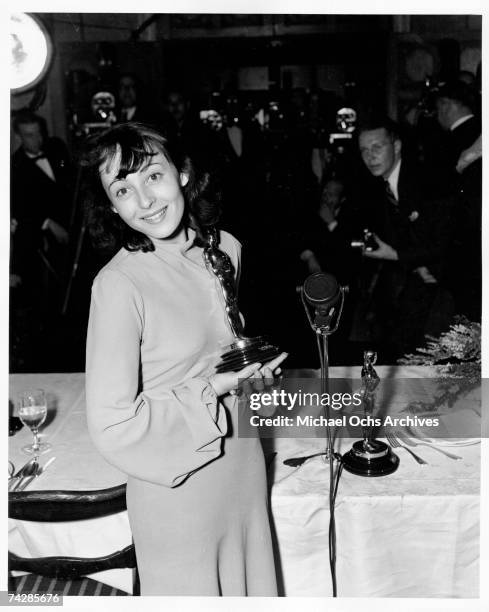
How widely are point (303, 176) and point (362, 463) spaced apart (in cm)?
294

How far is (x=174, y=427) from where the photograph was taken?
2.88ft

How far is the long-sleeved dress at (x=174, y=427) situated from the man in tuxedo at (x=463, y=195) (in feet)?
5.09

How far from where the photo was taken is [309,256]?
3254 mm

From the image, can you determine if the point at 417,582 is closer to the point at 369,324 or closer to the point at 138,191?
the point at 138,191

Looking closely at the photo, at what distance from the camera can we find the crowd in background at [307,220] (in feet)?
7.98

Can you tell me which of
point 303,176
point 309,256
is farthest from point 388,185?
point 303,176

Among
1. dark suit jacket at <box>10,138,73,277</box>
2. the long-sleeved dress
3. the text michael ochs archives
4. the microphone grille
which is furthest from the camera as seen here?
dark suit jacket at <box>10,138,73,277</box>

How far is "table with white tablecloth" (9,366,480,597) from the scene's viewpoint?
3.46 feet

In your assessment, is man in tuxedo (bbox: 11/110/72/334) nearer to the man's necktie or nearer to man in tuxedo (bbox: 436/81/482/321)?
the man's necktie

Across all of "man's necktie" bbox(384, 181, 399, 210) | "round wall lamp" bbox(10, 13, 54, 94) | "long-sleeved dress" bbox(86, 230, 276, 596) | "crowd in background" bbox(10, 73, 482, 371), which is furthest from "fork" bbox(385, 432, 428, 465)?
"round wall lamp" bbox(10, 13, 54, 94)

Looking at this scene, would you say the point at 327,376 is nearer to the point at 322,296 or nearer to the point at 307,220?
the point at 322,296

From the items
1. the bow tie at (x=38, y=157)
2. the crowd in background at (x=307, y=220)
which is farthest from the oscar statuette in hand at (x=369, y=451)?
the bow tie at (x=38, y=157)

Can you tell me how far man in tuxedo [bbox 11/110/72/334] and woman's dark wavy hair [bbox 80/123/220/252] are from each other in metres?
2.19

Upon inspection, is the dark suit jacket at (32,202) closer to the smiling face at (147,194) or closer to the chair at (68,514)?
the chair at (68,514)
